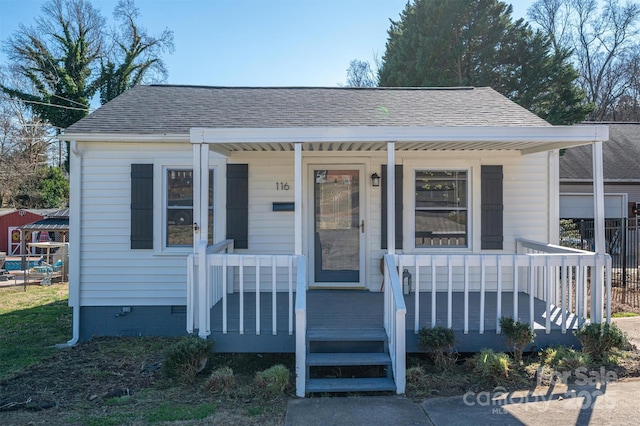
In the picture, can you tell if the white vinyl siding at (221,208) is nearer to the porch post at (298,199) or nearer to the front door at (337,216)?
the front door at (337,216)

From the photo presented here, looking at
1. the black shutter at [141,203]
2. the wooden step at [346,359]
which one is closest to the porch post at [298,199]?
the wooden step at [346,359]

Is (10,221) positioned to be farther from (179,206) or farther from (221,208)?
(221,208)

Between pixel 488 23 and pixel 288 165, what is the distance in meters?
16.9

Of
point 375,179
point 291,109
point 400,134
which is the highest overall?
point 291,109

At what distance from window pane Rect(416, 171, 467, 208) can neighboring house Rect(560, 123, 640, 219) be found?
33.3 feet

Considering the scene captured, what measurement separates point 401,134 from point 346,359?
244 centimetres

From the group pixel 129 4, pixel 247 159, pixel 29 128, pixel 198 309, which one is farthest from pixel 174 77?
pixel 198 309

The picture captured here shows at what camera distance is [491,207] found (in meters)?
7.03

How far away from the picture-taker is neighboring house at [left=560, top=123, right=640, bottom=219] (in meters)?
15.9

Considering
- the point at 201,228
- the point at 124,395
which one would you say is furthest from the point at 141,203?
the point at 124,395

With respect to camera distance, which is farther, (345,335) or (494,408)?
(345,335)

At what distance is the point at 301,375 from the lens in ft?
14.8

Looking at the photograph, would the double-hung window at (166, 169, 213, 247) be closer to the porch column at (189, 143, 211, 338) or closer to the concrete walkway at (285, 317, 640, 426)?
the porch column at (189, 143, 211, 338)

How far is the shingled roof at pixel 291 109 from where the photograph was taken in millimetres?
7035
